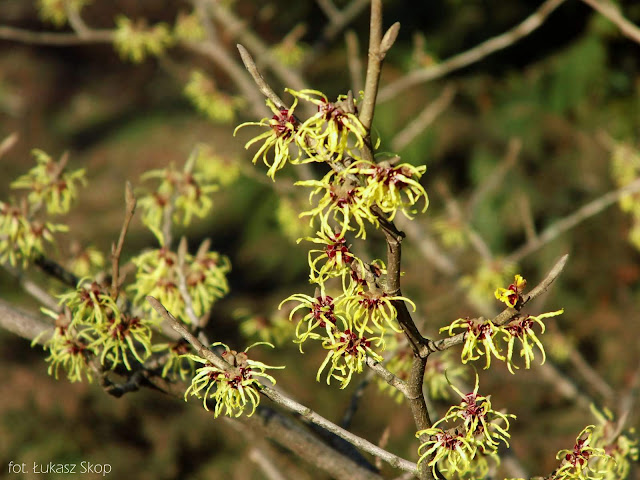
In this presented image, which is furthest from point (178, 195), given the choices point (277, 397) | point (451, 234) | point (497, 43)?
point (451, 234)

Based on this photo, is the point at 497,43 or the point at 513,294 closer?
the point at 513,294

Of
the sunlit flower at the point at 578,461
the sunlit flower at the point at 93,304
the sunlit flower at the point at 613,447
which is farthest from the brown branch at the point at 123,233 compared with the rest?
the sunlit flower at the point at 613,447

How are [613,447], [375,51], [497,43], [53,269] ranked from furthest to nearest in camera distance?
[497,43]
[53,269]
[613,447]
[375,51]

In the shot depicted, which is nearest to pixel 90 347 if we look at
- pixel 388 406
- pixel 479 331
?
pixel 479 331

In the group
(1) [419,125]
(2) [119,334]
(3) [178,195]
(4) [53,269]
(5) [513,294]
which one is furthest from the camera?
(1) [419,125]

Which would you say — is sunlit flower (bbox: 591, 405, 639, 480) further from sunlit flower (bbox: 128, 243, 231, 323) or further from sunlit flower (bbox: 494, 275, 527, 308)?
sunlit flower (bbox: 128, 243, 231, 323)

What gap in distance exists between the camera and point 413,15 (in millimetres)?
5414

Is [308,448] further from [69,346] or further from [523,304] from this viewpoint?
[523,304]

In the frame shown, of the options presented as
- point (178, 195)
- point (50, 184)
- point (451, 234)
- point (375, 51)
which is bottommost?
point (375, 51)

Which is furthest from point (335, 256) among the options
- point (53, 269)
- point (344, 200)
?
point (53, 269)

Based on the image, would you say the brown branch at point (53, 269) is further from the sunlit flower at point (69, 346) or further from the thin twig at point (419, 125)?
the thin twig at point (419, 125)

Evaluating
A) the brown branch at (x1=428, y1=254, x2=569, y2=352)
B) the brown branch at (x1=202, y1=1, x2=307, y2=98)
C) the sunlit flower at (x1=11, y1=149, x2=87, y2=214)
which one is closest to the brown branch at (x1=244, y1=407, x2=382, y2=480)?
the brown branch at (x1=428, y1=254, x2=569, y2=352)

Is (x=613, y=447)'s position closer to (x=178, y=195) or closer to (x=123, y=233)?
(x=123, y=233)

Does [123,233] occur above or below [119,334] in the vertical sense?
above
